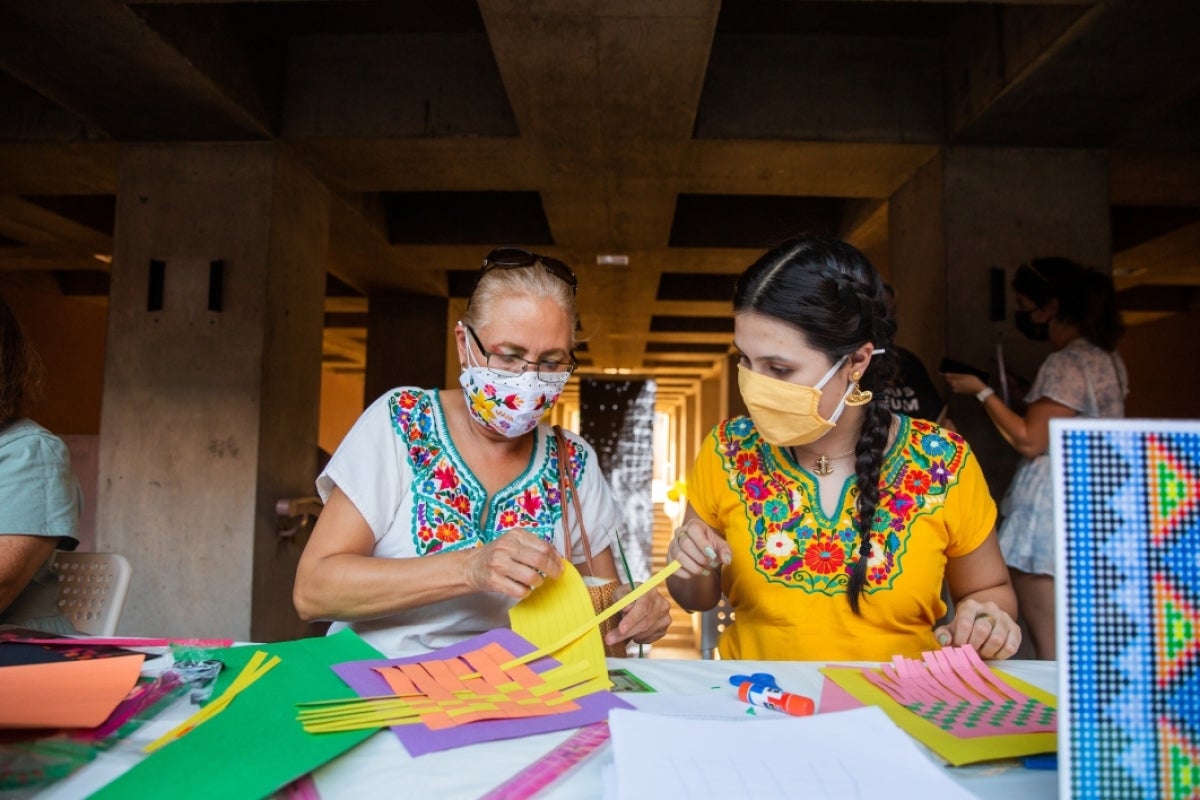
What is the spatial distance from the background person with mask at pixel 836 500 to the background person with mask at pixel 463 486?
1.02 ft

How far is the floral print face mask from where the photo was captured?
65.3 inches

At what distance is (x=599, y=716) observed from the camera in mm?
948

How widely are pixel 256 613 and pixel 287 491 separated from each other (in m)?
0.68

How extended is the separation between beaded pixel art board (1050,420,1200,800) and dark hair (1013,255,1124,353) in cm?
297

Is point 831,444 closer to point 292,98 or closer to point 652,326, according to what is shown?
point 292,98

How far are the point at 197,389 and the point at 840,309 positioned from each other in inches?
143

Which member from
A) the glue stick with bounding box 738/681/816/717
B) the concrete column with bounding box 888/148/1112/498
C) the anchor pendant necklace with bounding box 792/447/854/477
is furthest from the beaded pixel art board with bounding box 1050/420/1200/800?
the concrete column with bounding box 888/148/1112/498

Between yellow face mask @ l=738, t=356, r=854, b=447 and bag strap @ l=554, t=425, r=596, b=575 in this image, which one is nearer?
yellow face mask @ l=738, t=356, r=854, b=447

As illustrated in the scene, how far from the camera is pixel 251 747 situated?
80 cm

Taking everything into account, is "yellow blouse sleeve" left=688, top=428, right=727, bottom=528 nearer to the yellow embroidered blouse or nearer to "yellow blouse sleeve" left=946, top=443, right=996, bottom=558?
the yellow embroidered blouse

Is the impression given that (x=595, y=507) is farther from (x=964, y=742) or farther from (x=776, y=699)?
(x=964, y=742)

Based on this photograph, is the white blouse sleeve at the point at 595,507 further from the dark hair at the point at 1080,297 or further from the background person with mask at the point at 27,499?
the dark hair at the point at 1080,297

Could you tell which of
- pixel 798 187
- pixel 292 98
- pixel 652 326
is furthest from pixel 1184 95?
pixel 652 326

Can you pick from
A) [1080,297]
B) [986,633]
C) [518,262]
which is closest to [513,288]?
[518,262]
